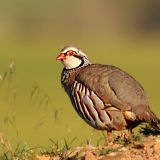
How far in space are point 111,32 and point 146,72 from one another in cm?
3840

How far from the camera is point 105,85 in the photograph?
26.3ft

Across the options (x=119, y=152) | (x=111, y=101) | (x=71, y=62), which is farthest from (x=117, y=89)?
(x=119, y=152)

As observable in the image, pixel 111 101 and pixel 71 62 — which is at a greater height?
pixel 71 62

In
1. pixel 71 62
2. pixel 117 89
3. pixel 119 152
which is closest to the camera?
pixel 119 152

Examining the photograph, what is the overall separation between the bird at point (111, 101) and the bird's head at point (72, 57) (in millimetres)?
646

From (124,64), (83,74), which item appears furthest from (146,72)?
(83,74)

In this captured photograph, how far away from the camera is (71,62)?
29.5 feet

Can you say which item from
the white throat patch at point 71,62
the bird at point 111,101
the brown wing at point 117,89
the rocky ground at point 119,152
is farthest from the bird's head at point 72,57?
the rocky ground at point 119,152

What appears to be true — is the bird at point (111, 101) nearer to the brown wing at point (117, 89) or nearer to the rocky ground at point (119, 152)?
the brown wing at point (117, 89)

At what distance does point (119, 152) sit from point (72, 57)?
247cm

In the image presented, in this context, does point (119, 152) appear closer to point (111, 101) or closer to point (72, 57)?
point (111, 101)

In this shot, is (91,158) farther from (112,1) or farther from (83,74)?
(112,1)

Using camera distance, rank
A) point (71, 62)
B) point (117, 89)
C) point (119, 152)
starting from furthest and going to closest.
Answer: point (71, 62) → point (117, 89) → point (119, 152)

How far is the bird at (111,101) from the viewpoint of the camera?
312 inches
